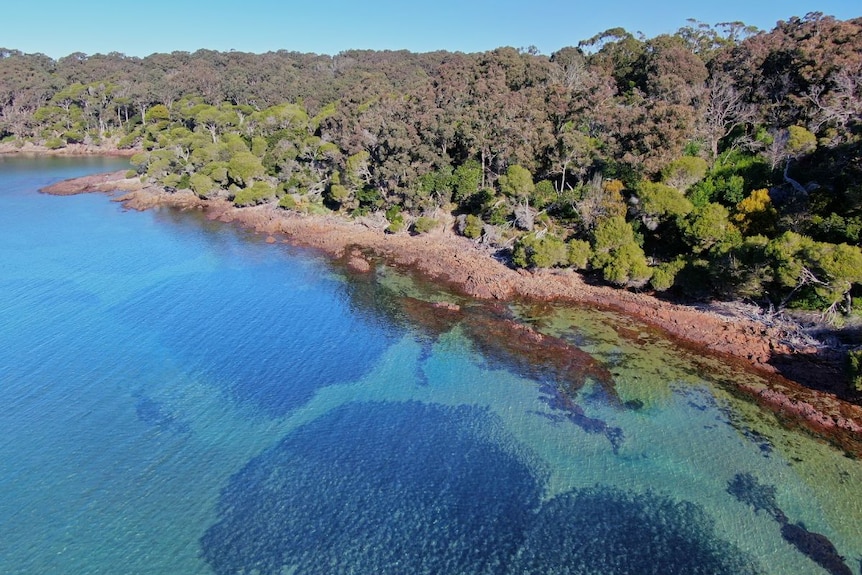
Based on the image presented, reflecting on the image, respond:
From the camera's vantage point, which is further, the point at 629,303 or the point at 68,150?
the point at 68,150

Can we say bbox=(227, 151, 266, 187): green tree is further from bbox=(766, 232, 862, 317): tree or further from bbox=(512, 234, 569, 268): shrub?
bbox=(766, 232, 862, 317): tree

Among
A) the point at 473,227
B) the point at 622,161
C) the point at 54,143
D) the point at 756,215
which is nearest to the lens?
the point at 756,215

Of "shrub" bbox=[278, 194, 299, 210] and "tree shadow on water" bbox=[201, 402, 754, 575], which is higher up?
"shrub" bbox=[278, 194, 299, 210]

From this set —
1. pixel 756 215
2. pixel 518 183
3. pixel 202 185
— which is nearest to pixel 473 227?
pixel 518 183

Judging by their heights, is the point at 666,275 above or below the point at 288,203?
above

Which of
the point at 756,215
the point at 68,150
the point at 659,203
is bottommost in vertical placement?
the point at 68,150

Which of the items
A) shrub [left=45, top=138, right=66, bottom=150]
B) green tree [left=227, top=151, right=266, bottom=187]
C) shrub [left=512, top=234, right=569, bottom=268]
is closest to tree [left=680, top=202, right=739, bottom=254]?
shrub [left=512, top=234, right=569, bottom=268]

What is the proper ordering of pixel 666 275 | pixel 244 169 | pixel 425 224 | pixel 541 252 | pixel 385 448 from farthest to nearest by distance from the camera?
pixel 244 169
pixel 425 224
pixel 541 252
pixel 666 275
pixel 385 448

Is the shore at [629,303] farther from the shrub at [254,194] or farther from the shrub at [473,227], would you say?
the shrub at [254,194]

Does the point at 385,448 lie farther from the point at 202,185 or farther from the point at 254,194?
the point at 202,185
